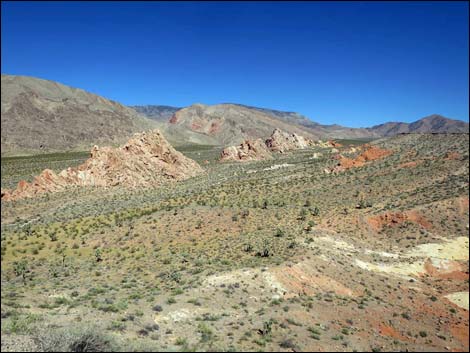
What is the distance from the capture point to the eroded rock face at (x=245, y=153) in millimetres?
86938

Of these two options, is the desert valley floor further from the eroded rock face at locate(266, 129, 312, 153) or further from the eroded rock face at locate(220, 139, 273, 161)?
the eroded rock face at locate(266, 129, 312, 153)

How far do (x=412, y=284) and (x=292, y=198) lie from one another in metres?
17.2

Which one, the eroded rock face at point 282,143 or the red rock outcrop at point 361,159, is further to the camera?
the eroded rock face at point 282,143

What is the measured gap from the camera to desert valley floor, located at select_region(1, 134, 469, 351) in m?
11.7

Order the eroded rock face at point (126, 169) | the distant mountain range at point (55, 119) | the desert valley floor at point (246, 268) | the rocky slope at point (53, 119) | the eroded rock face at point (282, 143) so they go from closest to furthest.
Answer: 1. the desert valley floor at point (246, 268)
2. the eroded rock face at point (126, 169)
3. the eroded rock face at point (282, 143)
4. the rocky slope at point (53, 119)
5. the distant mountain range at point (55, 119)

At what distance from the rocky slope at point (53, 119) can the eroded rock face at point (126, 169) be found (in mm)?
64069

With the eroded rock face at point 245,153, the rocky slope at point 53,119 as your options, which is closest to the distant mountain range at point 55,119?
the rocky slope at point 53,119

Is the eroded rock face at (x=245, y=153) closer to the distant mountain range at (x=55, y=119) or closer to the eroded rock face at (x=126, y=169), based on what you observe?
the eroded rock face at (x=126, y=169)

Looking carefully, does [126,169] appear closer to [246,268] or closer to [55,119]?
[246,268]

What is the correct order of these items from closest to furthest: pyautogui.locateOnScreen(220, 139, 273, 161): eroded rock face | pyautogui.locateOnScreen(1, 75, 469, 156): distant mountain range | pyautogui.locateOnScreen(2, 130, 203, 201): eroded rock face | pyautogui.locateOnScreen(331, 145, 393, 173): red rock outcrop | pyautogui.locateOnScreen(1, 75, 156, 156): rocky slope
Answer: pyautogui.locateOnScreen(2, 130, 203, 201): eroded rock face < pyautogui.locateOnScreen(331, 145, 393, 173): red rock outcrop < pyautogui.locateOnScreen(220, 139, 273, 161): eroded rock face < pyautogui.locateOnScreen(1, 75, 156, 156): rocky slope < pyautogui.locateOnScreen(1, 75, 469, 156): distant mountain range

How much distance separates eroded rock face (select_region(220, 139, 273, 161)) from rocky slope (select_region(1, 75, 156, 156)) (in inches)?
2339

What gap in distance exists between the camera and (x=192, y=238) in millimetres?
25266

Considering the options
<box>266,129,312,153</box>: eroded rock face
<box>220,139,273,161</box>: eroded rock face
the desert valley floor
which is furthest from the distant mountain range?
the desert valley floor

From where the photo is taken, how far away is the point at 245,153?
8775cm
